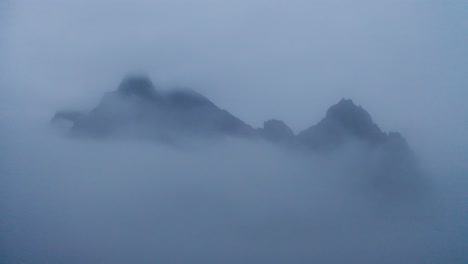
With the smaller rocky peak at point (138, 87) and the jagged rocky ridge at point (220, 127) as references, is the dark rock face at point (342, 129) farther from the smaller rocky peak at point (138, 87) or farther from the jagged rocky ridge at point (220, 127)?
the smaller rocky peak at point (138, 87)

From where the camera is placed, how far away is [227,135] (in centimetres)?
276

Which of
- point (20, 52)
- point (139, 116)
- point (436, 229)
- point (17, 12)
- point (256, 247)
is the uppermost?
point (17, 12)

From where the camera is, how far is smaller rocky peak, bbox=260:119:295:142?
2.77m

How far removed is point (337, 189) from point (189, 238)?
2.95 ft

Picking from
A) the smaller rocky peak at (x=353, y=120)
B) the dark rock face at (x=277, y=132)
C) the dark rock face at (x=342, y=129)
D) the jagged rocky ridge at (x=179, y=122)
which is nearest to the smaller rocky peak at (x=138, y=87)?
the jagged rocky ridge at (x=179, y=122)

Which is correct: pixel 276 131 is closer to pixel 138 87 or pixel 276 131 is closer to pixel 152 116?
pixel 152 116

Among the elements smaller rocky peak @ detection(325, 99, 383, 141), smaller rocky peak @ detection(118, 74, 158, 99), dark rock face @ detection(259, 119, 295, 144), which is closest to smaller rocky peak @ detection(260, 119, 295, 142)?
dark rock face @ detection(259, 119, 295, 144)

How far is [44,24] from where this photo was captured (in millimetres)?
2820

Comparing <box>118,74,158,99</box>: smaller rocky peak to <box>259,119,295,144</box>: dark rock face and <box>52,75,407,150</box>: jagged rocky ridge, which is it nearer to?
<box>52,75,407,150</box>: jagged rocky ridge

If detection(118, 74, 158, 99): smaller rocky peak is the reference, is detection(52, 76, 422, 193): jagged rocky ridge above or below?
below

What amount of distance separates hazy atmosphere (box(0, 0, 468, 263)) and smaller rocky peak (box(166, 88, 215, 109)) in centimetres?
1

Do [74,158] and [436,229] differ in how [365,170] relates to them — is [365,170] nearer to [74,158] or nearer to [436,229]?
[436,229]

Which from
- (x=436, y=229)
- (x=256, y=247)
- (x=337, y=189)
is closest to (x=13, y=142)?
(x=256, y=247)

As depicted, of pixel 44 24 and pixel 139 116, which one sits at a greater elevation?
pixel 44 24
